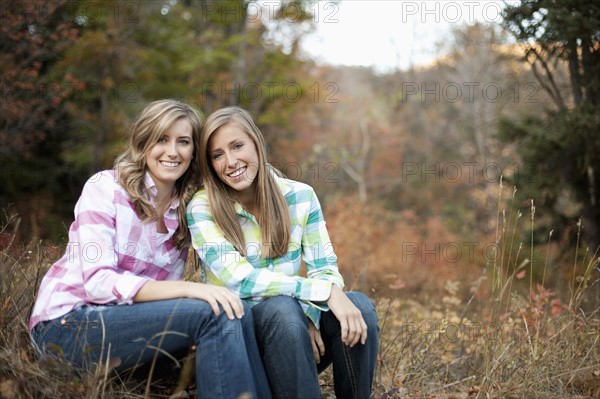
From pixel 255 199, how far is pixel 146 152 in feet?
1.75

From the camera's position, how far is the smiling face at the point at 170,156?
252 cm

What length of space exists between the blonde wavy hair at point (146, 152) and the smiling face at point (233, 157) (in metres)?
0.10

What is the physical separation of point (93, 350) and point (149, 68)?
37.3 ft

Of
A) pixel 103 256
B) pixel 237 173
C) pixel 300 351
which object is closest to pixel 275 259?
pixel 237 173

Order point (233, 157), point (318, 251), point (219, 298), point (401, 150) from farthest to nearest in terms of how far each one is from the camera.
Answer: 1. point (401, 150)
2. point (318, 251)
3. point (233, 157)
4. point (219, 298)

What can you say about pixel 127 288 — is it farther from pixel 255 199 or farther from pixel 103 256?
pixel 255 199

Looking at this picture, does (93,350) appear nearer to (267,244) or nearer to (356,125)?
(267,244)

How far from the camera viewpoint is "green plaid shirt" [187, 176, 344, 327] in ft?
7.80

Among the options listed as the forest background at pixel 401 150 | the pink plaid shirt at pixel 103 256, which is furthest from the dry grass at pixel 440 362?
the pink plaid shirt at pixel 103 256

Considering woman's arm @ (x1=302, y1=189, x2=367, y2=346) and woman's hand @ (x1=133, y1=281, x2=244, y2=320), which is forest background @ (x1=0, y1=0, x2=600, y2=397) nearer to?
woman's hand @ (x1=133, y1=281, x2=244, y2=320)

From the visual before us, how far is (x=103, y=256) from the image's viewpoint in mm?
2189

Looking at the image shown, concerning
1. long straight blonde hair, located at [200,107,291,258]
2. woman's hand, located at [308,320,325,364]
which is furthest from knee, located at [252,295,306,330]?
long straight blonde hair, located at [200,107,291,258]

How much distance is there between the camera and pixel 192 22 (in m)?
13.8

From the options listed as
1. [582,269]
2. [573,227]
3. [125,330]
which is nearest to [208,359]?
[125,330]
